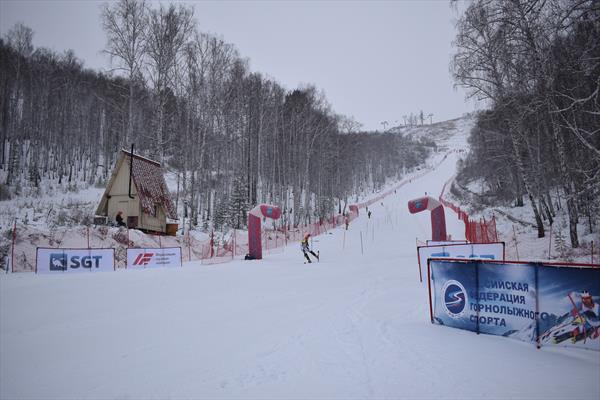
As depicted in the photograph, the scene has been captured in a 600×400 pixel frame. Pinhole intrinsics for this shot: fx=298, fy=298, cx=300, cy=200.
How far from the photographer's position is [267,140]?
34031mm

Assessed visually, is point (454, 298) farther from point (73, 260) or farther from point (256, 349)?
point (73, 260)

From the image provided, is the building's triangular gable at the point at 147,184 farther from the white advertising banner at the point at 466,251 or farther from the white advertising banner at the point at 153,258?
the white advertising banner at the point at 466,251

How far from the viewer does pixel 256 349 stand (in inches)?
194

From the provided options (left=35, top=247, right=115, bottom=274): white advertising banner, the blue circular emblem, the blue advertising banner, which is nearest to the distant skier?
(left=35, top=247, right=115, bottom=274): white advertising banner

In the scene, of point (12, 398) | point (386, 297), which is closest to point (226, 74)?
Result: point (386, 297)

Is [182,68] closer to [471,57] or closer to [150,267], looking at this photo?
[150,267]

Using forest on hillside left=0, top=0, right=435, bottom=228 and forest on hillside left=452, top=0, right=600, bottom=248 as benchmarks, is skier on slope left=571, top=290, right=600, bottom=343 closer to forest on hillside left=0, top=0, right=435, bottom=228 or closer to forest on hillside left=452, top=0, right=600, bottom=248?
forest on hillside left=452, top=0, right=600, bottom=248

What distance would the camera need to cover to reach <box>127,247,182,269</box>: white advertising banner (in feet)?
46.4

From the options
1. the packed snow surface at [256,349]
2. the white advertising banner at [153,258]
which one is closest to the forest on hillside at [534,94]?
the packed snow surface at [256,349]

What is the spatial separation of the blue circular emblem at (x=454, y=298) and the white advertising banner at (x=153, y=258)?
12909 millimetres

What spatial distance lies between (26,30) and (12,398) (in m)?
36.8

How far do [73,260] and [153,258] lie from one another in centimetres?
317

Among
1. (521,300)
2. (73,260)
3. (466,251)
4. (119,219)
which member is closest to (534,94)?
(466,251)

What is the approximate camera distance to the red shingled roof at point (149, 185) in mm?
19672
